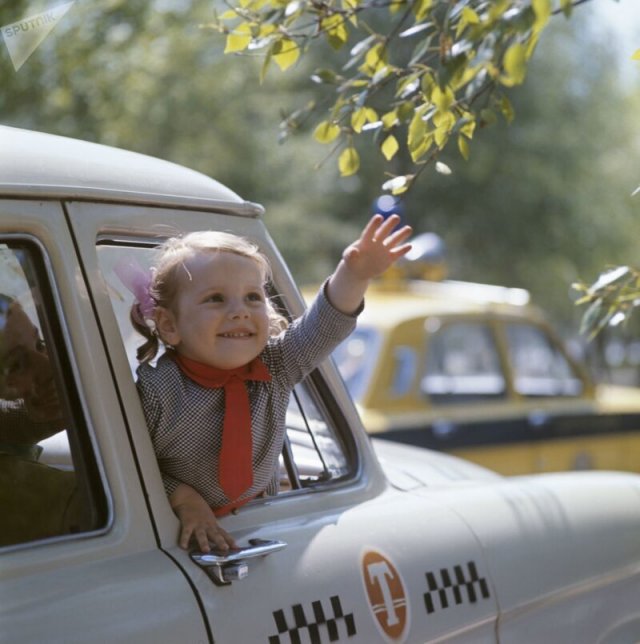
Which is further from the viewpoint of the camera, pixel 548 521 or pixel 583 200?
pixel 583 200

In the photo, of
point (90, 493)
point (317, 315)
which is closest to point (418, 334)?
point (317, 315)

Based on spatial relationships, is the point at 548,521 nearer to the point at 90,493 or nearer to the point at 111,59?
the point at 90,493

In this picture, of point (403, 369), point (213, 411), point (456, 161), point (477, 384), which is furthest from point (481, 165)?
point (213, 411)

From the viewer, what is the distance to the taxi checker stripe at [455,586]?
246cm

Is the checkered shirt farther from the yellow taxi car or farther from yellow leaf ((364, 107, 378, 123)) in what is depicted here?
the yellow taxi car

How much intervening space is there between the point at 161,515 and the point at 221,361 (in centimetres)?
35

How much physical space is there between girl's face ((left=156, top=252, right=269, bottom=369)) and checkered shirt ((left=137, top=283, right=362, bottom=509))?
2.3 inches

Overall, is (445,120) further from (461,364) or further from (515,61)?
(461,364)

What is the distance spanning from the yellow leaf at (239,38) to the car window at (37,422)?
2.60 feet

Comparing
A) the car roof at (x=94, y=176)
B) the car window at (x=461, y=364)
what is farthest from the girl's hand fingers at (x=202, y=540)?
the car window at (x=461, y=364)

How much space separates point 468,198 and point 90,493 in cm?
2075

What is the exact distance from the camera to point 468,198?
22.4 meters

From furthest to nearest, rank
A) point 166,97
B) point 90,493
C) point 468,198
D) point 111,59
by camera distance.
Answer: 1. point 468,198
2. point 166,97
3. point 111,59
4. point 90,493

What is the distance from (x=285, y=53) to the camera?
2.57m
